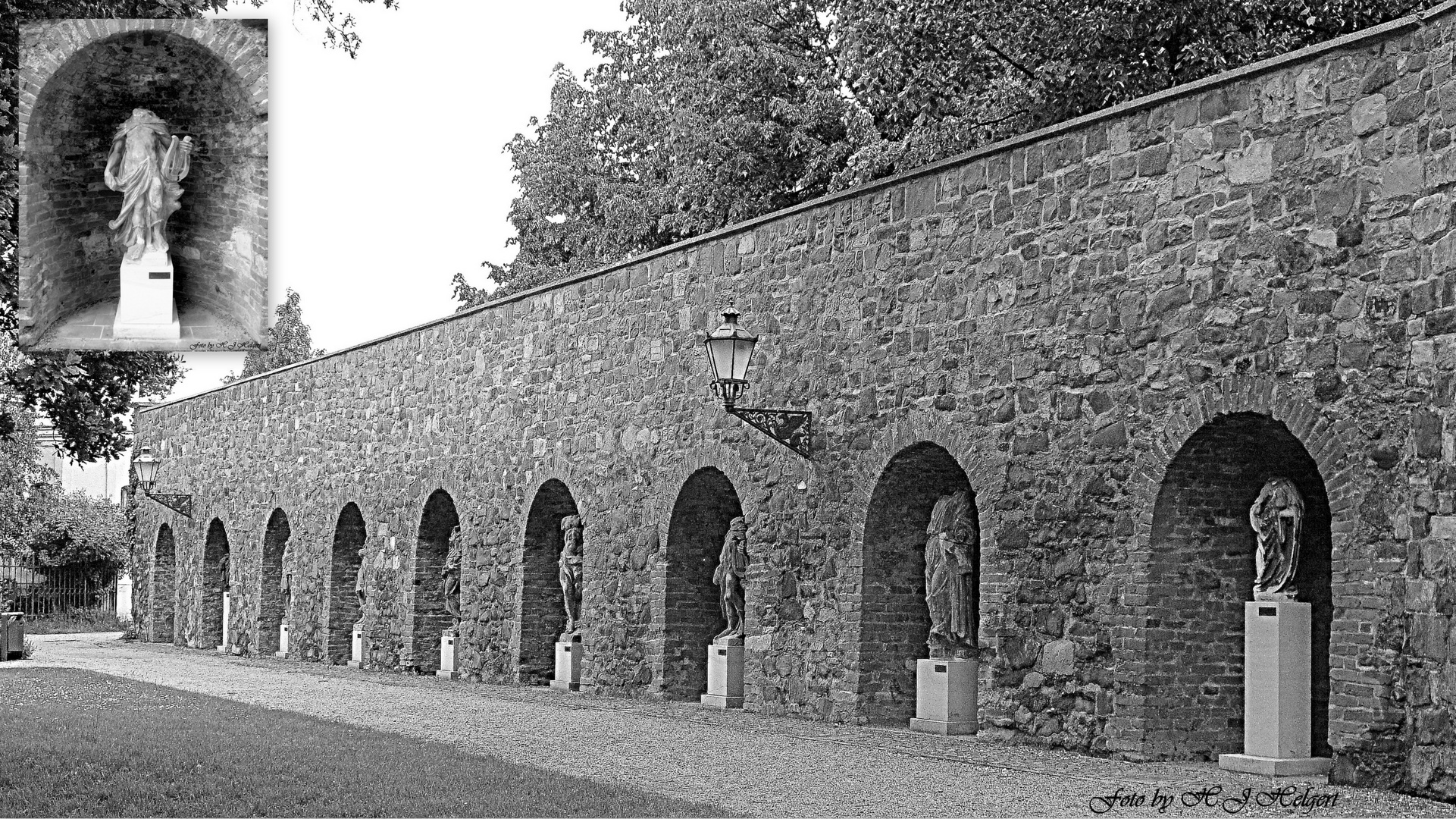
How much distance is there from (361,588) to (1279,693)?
1646 cm

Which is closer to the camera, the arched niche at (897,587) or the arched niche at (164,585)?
the arched niche at (897,587)

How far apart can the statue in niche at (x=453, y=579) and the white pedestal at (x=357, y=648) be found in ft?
8.64

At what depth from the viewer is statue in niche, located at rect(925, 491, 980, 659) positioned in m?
14.0

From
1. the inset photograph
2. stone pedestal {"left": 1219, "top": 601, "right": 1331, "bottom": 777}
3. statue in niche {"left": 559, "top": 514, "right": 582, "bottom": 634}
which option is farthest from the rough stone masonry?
the inset photograph

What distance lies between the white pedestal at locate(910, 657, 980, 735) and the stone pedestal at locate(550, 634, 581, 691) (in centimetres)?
617

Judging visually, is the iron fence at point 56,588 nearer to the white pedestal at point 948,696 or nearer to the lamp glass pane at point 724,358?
the lamp glass pane at point 724,358

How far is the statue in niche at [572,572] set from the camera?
19484mm

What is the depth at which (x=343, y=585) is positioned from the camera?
84.0 ft

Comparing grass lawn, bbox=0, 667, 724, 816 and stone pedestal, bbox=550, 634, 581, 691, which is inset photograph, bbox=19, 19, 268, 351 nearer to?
grass lawn, bbox=0, 667, 724, 816

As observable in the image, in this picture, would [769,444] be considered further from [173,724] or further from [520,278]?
[520,278]

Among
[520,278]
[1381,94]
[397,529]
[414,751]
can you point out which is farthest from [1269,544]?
[520,278]

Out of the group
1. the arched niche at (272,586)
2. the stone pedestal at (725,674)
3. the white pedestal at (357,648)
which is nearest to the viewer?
the stone pedestal at (725,674)

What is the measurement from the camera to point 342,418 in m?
25.7

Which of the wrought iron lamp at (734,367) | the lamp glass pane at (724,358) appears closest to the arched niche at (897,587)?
the wrought iron lamp at (734,367)
